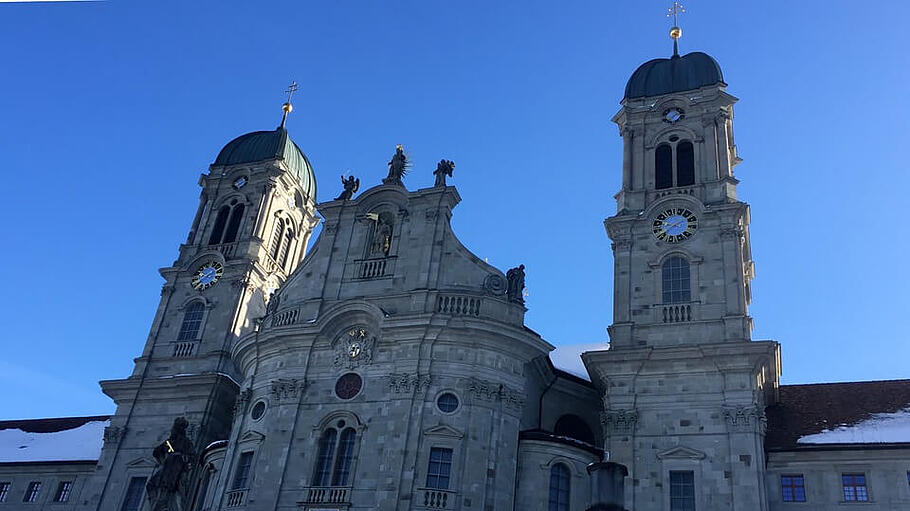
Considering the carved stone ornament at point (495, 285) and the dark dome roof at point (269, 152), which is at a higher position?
the dark dome roof at point (269, 152)

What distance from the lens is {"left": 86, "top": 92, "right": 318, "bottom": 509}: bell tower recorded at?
1674 inches

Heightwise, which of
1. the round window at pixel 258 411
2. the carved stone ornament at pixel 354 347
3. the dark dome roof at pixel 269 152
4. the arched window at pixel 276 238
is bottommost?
the round window at pixel 258 411

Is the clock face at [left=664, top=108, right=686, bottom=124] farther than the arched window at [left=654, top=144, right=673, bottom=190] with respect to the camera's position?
Yes

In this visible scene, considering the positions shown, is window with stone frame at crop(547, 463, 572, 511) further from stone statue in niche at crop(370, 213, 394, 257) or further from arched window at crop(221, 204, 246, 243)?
arched window at crop(221, 204, 246, 243)

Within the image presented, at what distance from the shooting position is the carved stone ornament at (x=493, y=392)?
34594 millimetres

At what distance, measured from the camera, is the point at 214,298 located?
46938mm

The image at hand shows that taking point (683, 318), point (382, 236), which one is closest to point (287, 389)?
point (382, 236)

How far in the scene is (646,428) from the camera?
1307 inches

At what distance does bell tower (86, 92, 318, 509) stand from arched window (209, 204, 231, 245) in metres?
0.06

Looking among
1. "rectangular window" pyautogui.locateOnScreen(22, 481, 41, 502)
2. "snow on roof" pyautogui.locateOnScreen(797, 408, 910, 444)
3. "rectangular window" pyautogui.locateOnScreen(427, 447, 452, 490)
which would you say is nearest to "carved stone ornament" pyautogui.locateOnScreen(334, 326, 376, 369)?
"rectangular window" pyautogui.locateOnScreen(427, 447, 452, 490)

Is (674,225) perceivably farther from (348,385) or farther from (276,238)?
(276,238)

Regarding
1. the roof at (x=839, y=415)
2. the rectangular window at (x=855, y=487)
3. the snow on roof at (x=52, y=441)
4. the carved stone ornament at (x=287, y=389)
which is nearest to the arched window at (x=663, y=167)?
the roof at (x=839, y=415)

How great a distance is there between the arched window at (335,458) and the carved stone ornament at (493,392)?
5407 millimetres

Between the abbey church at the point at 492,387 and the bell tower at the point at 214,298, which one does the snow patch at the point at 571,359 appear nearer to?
the abbey church at the point at 492,387
